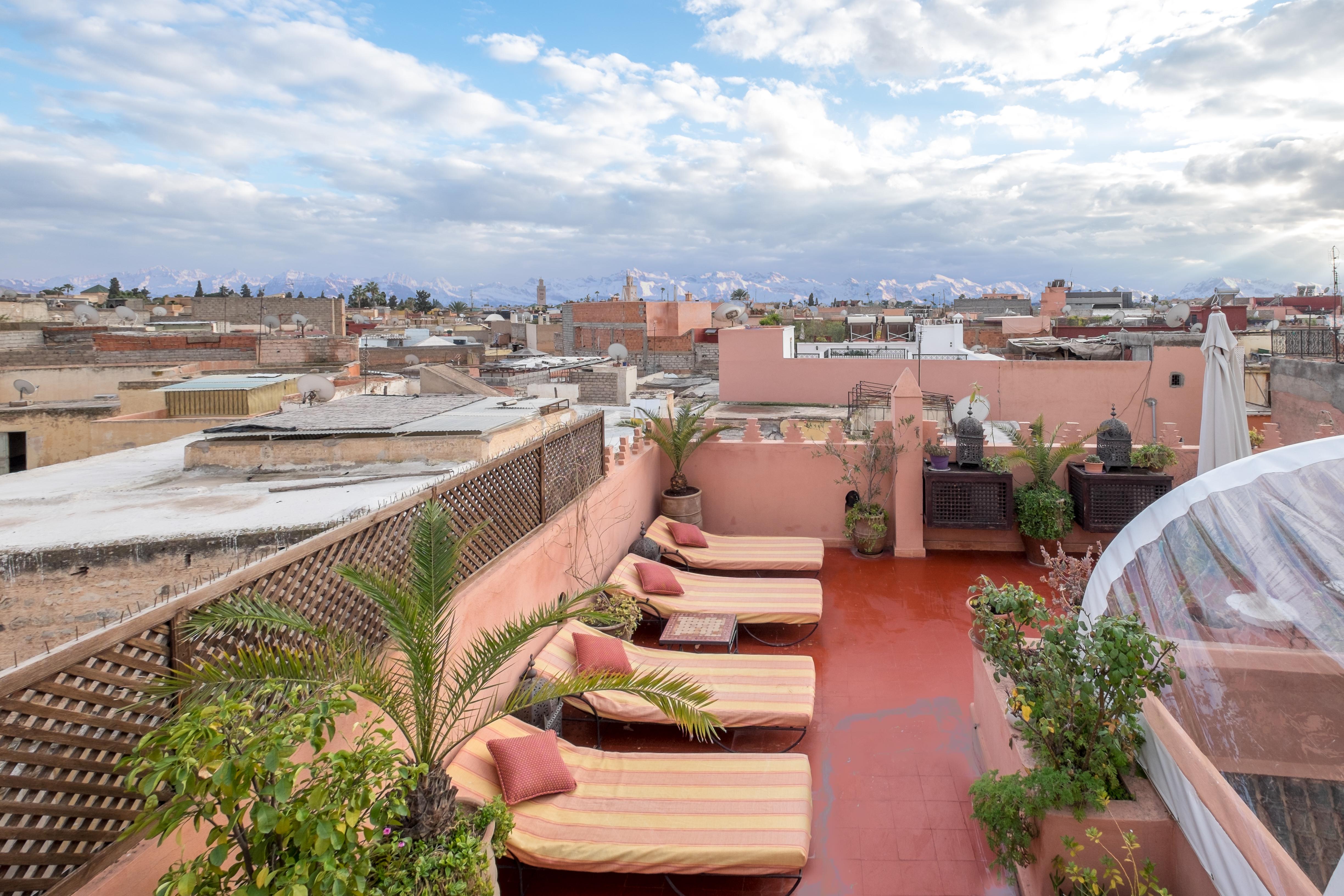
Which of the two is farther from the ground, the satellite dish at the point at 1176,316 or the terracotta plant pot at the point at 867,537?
the satellite dish at the point at 1176,316

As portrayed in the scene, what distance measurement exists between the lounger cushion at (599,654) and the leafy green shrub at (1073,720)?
2.77m

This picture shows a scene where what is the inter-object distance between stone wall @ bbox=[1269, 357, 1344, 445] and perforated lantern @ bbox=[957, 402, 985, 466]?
327 inches

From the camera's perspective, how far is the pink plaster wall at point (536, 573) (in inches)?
102

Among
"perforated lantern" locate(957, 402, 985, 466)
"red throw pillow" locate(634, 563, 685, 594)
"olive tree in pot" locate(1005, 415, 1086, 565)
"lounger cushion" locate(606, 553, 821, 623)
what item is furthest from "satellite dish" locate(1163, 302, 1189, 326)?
"red throw pillow" locate(634, 563, 685, 594)

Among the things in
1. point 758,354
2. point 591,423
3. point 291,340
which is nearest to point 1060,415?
point 758,354

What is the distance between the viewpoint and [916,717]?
6.23 m

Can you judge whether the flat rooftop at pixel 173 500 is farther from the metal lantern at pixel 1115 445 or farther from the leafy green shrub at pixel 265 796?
the metal lantern at pixel 1115 445

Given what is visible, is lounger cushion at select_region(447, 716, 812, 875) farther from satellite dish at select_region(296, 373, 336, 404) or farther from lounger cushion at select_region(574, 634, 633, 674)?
satellite dish at select_region(296, 373, 336, 404)

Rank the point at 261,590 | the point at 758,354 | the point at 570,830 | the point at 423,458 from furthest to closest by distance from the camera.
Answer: the point at 758,354
the point at 423,458
the point at 570,830
the point at 261,590

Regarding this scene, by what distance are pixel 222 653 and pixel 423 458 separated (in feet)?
16.7

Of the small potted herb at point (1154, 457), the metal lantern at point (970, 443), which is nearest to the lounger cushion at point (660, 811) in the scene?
the metal lantern at point (970, 443)

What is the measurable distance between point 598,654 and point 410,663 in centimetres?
272

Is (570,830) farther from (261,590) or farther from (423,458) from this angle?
(423,458)

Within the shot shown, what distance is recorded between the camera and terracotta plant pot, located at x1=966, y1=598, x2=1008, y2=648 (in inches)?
179
